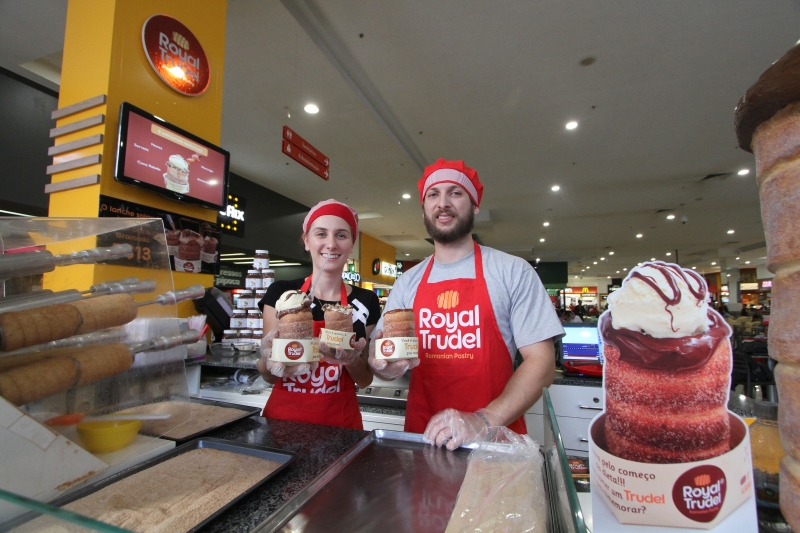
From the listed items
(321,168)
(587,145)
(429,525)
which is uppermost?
(587,145)

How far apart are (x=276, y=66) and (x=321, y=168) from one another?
1192 millimetres

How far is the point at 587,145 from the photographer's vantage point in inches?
257

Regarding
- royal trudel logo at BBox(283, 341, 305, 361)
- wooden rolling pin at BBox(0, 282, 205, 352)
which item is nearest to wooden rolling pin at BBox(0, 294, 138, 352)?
wooden rolling pin at BBox(0, 282, 205, 352)

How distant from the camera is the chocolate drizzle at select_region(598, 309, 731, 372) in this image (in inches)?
17.3

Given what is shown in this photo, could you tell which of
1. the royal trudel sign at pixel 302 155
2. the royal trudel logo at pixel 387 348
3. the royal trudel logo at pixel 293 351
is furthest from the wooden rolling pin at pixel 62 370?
the royal trudel sign at pixel 302 155

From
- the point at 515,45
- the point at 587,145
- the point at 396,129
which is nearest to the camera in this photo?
the point at 515,45

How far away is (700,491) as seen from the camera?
1.42ft

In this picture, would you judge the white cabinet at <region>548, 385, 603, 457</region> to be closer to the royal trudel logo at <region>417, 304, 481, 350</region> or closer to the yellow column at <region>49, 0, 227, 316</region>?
the royal trudel logo at <region>417, 304, 481, 350</region>

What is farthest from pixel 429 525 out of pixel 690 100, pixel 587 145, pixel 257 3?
pixel 587 145

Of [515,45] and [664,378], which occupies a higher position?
[515,45]

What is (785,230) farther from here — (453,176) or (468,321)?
(453,176)

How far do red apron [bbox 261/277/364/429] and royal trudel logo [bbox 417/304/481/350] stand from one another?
409 millimetres

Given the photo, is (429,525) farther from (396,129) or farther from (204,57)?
(396,129)

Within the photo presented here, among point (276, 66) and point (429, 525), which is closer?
point (429, 525)
